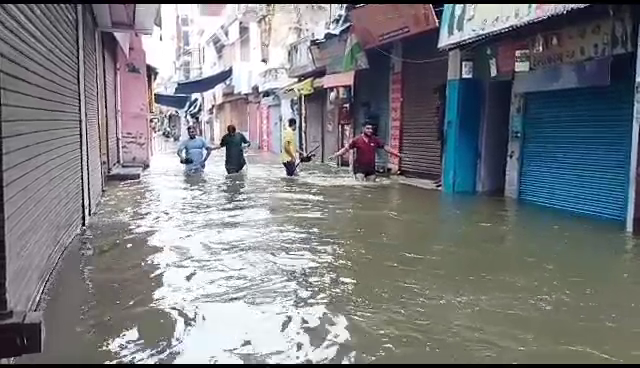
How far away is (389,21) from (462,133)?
327 cm

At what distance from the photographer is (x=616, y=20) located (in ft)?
29.0

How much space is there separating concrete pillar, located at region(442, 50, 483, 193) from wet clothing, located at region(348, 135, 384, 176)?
1656 millimetres

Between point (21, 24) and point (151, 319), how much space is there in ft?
7.55

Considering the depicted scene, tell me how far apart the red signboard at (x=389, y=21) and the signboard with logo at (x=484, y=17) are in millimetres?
605

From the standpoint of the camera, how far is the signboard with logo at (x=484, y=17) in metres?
9.44

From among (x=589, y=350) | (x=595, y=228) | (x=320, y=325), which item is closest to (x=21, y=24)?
(x=320, y=325)

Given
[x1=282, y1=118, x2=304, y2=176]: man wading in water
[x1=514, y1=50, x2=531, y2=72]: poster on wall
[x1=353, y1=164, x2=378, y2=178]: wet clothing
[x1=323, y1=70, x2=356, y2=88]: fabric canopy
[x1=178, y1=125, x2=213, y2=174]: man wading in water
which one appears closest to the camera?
[x1=514, y1=50, x2=531, y2=72]: poster on wall

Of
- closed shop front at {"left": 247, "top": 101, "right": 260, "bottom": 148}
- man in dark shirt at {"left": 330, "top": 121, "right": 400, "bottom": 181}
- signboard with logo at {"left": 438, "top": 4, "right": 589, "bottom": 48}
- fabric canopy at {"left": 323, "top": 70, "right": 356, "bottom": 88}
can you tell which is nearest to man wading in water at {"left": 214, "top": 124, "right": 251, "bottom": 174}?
man in dark shirt at {"left": 330, "top": 121, "right": 400, "bottom": 181}

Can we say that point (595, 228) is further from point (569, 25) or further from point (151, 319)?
point (151, 319)

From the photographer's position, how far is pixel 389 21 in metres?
14.8

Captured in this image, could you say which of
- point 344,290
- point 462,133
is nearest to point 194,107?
point 462,133

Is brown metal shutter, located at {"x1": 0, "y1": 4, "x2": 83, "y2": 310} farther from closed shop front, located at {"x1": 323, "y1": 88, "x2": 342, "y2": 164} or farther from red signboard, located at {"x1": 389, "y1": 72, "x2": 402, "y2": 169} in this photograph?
closed shop front, located at {"x1": 323, "y1": 88, "x2": 342, "y2": 164}

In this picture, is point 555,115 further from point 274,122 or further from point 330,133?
point 274,122

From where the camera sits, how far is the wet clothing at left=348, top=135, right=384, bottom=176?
1451cm
